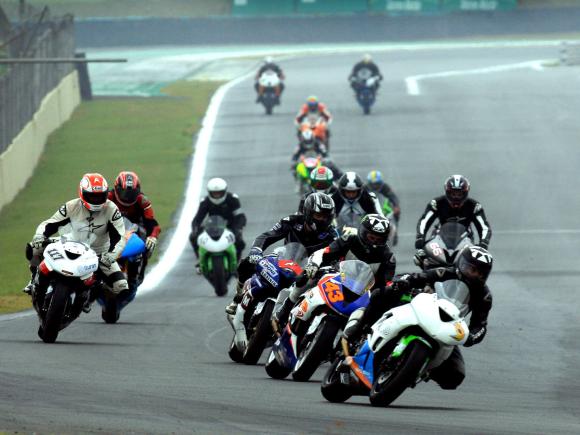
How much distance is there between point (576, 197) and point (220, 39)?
3973cm

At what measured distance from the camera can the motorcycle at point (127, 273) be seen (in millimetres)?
16016

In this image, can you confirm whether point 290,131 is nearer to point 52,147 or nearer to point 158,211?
point 52,147

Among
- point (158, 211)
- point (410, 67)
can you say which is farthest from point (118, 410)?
point (410, 67)

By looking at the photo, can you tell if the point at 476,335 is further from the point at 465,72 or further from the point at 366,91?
the point at 465,72

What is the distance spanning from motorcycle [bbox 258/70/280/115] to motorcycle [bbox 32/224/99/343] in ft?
99.3

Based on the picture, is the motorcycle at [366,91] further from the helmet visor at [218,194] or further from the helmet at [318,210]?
the helmet at [318,210]

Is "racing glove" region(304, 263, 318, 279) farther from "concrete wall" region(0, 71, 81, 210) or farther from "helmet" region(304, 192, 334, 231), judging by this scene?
"concrete wall" region(0, 71, 81, 210)

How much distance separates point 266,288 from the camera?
1253cm

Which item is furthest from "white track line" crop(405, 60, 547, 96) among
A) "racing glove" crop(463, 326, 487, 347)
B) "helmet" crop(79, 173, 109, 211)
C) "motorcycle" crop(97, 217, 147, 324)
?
"racing glove" crop(463, 326, 487, 347)

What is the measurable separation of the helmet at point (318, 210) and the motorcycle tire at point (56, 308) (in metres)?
2.32

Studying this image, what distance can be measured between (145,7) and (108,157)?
33820 mm

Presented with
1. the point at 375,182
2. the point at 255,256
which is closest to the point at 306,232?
the point at 255,256

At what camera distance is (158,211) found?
2880cm

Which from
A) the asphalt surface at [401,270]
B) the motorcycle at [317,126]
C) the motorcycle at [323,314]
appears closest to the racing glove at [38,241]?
the asphalt surface at [401,270]
